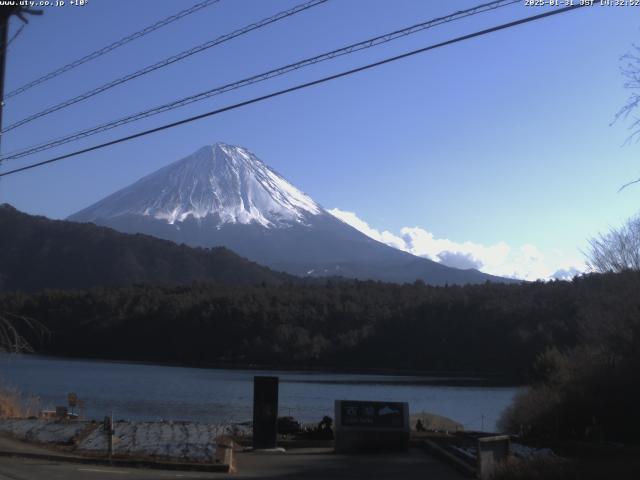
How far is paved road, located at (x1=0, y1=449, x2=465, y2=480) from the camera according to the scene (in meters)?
14.0

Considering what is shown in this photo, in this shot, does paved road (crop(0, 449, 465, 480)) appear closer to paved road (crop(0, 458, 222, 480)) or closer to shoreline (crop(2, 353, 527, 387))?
paved road (crop(0, 458, 222, 480))

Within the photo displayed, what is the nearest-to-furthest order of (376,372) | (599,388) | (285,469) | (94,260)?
(285,469), (599,388), (376,372), (94,260)

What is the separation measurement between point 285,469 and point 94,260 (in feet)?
446

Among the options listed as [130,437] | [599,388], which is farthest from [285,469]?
[599,388]

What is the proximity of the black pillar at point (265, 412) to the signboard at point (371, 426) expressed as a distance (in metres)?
1.31

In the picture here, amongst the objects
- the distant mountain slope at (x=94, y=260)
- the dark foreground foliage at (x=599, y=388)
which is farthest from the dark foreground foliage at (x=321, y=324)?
the distant mountain slope at (x=94, y=260)

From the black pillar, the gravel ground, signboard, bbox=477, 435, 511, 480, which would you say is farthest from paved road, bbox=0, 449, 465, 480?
signboard, bbox=477, 435, 511, 480

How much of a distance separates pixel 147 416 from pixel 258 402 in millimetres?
16622

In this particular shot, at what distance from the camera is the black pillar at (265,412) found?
1781 centimetres

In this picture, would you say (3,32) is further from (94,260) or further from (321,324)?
(94,260)

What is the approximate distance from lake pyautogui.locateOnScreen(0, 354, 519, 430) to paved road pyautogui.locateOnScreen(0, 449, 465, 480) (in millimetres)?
14833

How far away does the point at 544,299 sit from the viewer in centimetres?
6869

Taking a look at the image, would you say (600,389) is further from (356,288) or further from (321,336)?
(356,288)

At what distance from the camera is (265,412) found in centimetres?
1786
